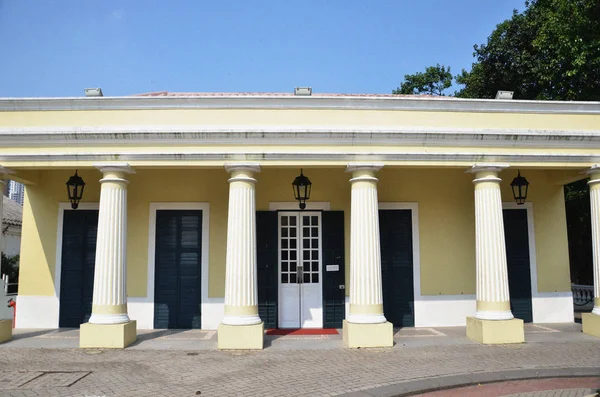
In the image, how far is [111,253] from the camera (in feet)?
26.3

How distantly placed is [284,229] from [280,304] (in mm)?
1569

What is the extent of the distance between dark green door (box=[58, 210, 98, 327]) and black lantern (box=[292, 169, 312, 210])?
4.41 meters

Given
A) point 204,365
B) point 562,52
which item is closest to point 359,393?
point 204,365

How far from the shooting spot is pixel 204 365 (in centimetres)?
671

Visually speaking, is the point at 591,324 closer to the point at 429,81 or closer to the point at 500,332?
the point at 500,332

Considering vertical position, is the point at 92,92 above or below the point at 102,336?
above

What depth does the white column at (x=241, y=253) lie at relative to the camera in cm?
779

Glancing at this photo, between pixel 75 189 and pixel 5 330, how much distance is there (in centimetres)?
281

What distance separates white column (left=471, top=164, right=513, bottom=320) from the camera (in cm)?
820

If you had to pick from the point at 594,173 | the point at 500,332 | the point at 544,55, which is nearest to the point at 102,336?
the point at 500,332

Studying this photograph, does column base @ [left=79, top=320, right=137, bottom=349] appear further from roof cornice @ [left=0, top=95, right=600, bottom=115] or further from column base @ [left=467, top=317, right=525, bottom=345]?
column base @ [left=467, top=317, right=525, bottom=345]

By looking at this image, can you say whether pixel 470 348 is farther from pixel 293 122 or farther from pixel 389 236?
pixel 293 122

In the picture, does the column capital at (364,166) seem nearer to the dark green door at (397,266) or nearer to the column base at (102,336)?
the dark green door at (397,266)

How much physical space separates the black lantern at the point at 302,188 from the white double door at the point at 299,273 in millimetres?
612
